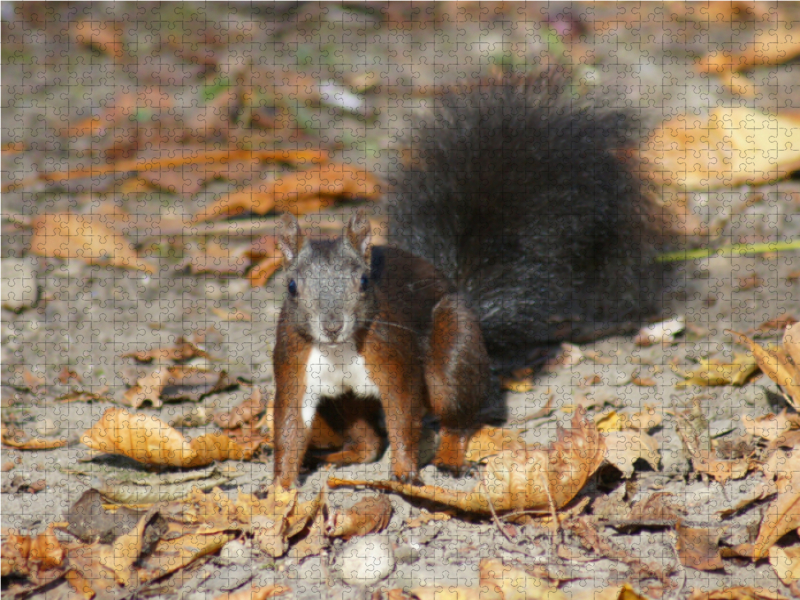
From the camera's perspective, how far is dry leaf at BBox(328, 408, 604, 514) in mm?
2229

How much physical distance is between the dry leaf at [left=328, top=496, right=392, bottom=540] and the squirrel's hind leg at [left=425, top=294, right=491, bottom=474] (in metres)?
0.37

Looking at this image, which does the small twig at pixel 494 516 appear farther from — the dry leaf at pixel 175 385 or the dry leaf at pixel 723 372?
the dry leaf at pixel 175 385

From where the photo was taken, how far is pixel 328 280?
2.32 metres

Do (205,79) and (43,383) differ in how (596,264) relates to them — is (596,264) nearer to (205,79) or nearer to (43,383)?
(43,383)

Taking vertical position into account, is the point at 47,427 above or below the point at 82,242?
below

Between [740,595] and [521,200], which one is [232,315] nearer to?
[521,200]

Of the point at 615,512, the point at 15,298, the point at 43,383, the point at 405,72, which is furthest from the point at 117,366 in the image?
the point at 405,72

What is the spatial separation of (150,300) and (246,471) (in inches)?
46.9

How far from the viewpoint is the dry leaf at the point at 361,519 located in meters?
2.26

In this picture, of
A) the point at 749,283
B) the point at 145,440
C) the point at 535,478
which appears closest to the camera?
the point at 535,478

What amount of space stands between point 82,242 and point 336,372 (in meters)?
1.87

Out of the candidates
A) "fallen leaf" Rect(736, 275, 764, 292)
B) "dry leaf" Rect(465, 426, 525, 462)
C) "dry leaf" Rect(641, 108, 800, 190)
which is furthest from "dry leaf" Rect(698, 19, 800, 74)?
"dry leaf" Rect(465, 426, 525, 462)

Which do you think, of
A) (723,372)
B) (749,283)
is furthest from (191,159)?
(723,372)

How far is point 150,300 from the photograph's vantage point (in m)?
3.60
